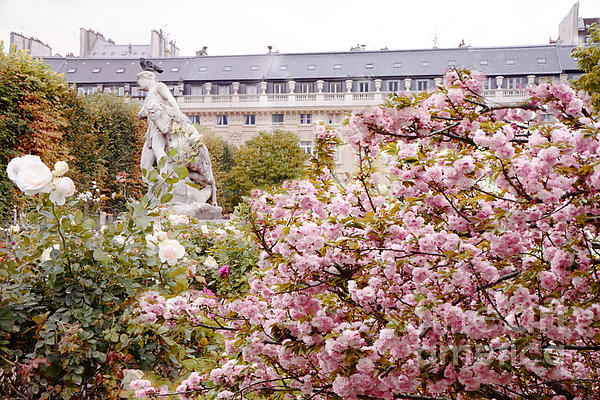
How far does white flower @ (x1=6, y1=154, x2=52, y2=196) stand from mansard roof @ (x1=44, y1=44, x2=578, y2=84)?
3531 centimetres

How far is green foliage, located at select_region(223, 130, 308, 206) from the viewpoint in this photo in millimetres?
28062

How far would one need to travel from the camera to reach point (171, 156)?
2.21 m

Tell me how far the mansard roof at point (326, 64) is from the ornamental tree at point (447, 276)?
34.9 metres

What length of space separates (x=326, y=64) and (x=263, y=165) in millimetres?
12442

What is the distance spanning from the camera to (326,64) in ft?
123

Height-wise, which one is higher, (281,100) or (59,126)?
(281,100)

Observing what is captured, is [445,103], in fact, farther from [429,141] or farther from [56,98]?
[56,98]

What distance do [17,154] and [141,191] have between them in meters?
7.63

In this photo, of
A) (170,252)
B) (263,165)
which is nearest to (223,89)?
(263,165)

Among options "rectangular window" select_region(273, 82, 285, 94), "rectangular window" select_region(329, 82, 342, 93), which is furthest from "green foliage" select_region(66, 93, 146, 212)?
"rectangular window" select_region(329, 82, 342, 93)

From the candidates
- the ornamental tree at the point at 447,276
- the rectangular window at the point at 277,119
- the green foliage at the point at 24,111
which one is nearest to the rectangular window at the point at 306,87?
the rectangular window at the point at 277,119

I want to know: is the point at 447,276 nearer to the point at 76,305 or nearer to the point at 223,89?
the point at 76,305

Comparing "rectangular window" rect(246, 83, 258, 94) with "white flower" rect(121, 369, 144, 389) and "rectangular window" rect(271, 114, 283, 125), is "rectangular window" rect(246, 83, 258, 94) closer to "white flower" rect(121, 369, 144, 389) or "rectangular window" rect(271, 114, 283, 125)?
"rectangular window" rect(271, 114, 283, 125)

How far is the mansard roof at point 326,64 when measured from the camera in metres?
35.2
